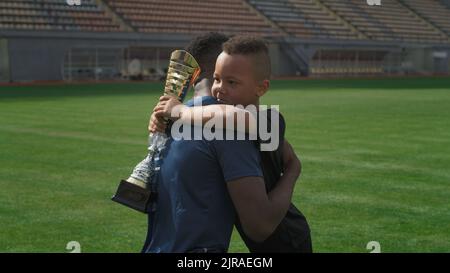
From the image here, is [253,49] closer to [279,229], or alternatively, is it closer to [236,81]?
[236,81]

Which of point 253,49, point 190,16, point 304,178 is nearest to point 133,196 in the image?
point 253,49

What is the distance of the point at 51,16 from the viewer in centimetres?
4025

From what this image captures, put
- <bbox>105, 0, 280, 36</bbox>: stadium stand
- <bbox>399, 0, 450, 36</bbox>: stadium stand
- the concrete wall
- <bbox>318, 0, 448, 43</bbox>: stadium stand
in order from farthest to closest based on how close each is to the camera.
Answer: <bbox>399, 0, 450, 36</bbox>: stadium stand
<bbox>318, 0, 448, 43</bbox>: stadium stand
<bbox>105, 0, 280, 36</bbox>: stadium stand
the concrete wall

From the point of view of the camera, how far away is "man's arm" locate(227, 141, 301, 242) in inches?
93.7

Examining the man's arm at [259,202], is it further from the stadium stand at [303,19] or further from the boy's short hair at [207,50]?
the stadium stand at [303,19]

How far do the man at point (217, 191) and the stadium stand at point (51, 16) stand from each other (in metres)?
36.5

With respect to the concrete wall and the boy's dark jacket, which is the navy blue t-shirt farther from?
the concrete wall

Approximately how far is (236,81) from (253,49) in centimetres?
13

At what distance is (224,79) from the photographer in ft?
8.17

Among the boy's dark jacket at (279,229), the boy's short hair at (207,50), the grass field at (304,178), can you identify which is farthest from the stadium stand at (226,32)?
the boy's short hair at (207,50)

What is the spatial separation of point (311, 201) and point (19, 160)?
4792mm

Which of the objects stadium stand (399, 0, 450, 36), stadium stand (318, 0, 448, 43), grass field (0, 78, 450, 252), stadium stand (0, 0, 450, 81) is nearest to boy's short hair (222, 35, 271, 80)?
grass field (0, 78, 450, 252)

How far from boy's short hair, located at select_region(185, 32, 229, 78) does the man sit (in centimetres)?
17
